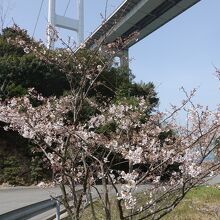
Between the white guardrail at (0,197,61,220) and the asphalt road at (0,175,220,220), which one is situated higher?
the asphalt road at (0,175,220,220)

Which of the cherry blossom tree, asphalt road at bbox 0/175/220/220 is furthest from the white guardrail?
the cherry blossom tree

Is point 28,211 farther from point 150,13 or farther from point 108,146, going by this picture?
point 150,13

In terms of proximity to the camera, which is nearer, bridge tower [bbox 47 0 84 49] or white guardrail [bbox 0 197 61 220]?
white guardrail [bbox 0 197 61 220]

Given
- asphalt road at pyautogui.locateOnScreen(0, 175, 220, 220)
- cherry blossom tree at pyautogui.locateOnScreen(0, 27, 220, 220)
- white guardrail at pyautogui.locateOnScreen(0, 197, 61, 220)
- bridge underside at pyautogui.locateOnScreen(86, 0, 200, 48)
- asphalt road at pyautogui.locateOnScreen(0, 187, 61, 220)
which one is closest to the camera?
cherry blossom tree at pyautogui.locateOnScreen(0, 27, 220, 220)

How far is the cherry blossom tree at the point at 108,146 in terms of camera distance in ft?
15.3

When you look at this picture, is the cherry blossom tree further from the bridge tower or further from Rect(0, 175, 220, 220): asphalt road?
the bridge tower

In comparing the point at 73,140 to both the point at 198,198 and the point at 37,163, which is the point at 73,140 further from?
the point at 37,163

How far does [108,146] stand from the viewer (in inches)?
207

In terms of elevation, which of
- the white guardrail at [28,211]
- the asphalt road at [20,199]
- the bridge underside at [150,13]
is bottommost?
the white guardrail at [28,211]

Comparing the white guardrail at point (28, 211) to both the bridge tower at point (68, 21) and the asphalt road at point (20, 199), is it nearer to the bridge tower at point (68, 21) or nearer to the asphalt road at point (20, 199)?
the asphalt road at point (20, 199)

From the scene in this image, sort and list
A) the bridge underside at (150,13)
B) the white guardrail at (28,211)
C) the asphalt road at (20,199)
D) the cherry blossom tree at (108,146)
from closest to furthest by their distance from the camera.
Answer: the cherry blossom tree at (108,146)
the white guardrail at (28,211)
the asphalt road at (20,199)
the bridge underside at (150,13)

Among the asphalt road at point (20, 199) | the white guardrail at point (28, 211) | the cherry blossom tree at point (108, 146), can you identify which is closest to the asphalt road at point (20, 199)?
the asphalt road at point (20, 199)

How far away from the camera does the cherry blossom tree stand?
465cm

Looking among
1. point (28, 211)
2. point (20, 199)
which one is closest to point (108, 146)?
point (28, 211)
